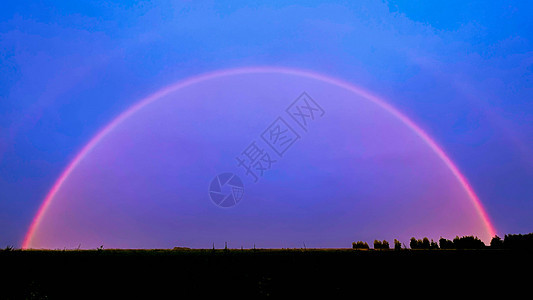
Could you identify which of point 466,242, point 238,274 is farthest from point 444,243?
point 238,274

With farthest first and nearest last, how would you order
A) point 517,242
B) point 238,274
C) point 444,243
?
point 444,243, point 517,242, point 238,274

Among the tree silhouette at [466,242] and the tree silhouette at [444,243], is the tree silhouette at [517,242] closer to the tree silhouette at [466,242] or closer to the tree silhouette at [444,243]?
the tree silhouette at [466,242]

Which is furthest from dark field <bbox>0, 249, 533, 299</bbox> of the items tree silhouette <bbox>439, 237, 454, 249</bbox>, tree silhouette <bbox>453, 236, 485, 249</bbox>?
tree silhouette <bbox>439, 237, 454, 249</bbox>

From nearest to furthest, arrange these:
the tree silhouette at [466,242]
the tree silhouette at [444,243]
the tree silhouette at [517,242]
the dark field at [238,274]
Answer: the dark field at [238,274]
the tree silhouette at [517,242]
the tree silhouette at [466,242]
the tree silhouette at [444,243]

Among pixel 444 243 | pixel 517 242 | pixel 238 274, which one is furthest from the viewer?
pixel 444 243

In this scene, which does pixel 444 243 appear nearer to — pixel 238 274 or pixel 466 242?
pixel 466 242

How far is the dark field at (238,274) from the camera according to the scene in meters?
11.6

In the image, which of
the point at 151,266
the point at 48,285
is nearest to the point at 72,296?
the point at 48,285

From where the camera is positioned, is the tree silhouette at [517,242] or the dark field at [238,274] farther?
the tree silhouette at [517,242]

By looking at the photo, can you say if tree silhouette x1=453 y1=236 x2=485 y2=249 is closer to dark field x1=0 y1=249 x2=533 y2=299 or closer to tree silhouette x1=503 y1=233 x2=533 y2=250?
tree silhouette x1=503 y1=233 x2=533 y2=250

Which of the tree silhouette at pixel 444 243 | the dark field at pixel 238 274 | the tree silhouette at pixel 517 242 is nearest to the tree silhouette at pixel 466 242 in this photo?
the tree silhouette at pixel 444 243

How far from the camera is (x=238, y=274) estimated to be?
38.1 feet

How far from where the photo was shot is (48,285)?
41.0 ft

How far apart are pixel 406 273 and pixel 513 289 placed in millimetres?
5125
